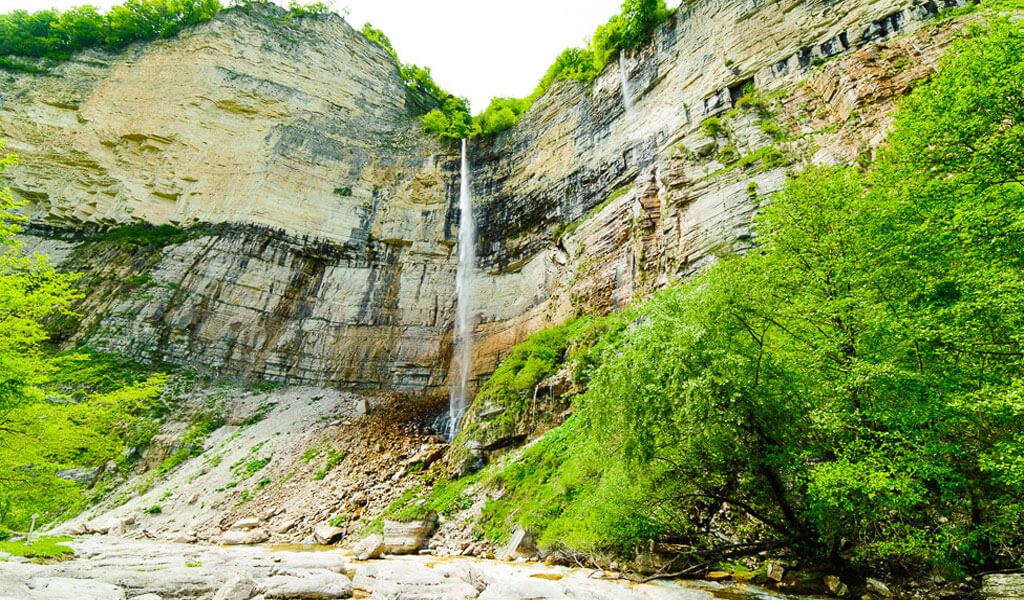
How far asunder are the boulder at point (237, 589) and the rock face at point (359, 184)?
1584 centimetres

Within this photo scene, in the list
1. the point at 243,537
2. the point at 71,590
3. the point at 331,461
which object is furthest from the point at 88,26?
the point at 71,590

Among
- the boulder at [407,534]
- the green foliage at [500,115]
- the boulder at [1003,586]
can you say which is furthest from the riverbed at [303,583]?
the green foliage at [500,115]

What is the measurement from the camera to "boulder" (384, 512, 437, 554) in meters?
13.6

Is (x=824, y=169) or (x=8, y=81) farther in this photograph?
(x=8, y=81)

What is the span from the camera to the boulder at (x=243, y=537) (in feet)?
50.8

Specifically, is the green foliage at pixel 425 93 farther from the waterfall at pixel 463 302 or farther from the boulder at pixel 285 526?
the boulder at pixel 285 526

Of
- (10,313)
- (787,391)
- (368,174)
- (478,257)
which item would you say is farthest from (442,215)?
(787,391)

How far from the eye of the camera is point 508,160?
35.4 meters

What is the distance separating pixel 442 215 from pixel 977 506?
3391 cm

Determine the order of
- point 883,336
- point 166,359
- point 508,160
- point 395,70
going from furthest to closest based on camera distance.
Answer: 1. point 395,70
2. point 508,160
3. point 166,359
4. point 883,336

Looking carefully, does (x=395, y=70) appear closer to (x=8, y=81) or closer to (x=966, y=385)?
(x=8, y=81)

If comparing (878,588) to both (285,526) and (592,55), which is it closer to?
(285,526)

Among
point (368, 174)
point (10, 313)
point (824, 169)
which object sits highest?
point (368, 174)

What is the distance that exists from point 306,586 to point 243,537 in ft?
37.6
